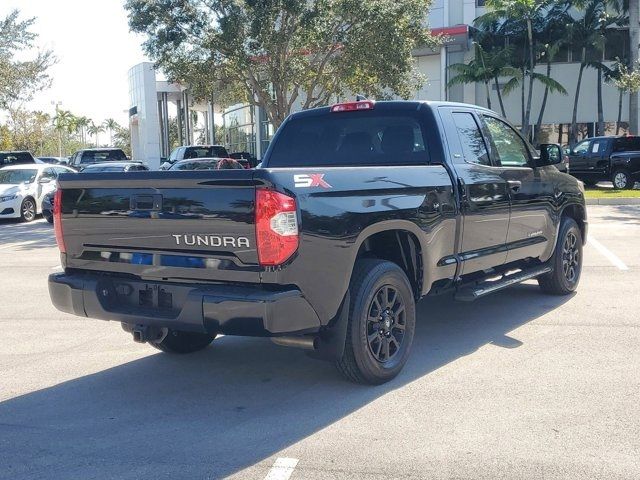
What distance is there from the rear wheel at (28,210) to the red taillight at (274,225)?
16.4 meters

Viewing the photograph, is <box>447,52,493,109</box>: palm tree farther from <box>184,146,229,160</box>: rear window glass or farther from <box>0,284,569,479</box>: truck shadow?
<box>0,284,569,479</box>: truck shadow

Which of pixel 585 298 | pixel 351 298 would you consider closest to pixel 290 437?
pixel 351 298

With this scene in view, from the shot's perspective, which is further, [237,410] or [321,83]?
[321,83]

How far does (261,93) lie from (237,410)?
62.8 ft

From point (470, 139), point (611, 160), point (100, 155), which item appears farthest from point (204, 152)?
point (470, 139)

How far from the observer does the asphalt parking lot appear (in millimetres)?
3766

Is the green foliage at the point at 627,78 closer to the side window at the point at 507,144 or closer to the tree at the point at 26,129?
the side window at the point at 507,144

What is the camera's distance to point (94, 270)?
15.9 ft

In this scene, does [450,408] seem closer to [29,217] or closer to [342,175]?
[342,175]

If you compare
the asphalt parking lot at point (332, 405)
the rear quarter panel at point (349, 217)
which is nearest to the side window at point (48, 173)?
the asphalt parking lot at point (332, 405)

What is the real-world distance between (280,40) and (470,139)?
15625 millimetres

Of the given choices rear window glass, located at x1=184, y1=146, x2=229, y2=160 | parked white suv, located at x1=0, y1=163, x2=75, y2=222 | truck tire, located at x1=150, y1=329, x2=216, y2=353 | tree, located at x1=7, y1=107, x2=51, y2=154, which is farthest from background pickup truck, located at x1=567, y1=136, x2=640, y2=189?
tree, located at x1=7, y1=107, x2=51, y2=154

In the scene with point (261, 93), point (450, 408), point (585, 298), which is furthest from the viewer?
point (261, 93)

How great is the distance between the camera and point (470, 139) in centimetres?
614
